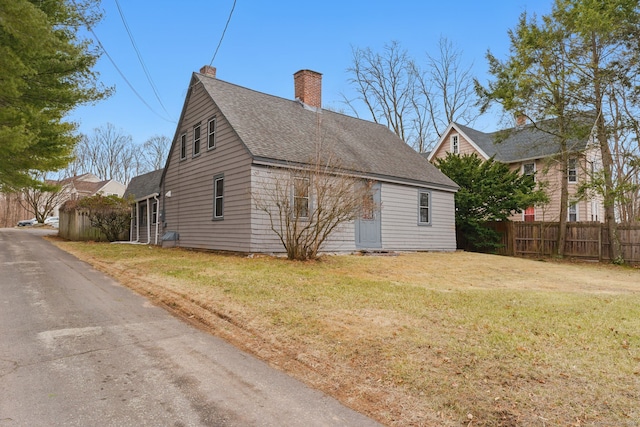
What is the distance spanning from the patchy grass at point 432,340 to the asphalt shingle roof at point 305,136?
542 cm

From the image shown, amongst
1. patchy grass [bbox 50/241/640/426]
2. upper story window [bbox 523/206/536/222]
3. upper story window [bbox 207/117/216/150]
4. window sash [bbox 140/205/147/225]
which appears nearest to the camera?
patchy grass [bbox 50/241/640/426]

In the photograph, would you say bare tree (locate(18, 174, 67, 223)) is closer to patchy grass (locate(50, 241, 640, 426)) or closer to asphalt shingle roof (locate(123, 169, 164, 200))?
asphalt shingle roof (locate(123, 169, 164, 200))

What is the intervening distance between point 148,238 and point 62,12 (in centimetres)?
950

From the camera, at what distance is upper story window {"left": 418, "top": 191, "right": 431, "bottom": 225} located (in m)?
16.9

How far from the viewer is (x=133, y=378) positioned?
3377mm

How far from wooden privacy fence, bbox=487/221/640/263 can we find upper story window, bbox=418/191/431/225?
178 inches

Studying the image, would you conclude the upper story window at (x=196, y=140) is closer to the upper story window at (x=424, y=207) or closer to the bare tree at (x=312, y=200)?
the bare tree at (x=312, y=200)

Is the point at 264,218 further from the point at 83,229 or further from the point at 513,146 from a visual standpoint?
the point at 513,146

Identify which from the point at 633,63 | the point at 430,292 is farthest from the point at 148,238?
the point at 633,63

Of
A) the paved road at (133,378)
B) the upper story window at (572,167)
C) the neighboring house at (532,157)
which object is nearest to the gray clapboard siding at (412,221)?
the neighboring house at (532,157)

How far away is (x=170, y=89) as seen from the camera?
615 inches

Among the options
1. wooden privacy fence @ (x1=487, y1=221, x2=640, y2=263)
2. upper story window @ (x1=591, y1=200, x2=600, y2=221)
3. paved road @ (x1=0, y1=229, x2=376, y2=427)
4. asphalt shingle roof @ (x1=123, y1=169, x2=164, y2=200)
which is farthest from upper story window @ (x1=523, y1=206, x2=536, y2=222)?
paved road @ (x1=0, y1=229, x2=376, y2=427)

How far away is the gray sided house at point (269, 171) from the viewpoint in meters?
12.3

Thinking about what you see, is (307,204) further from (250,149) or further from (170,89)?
(170,89)
